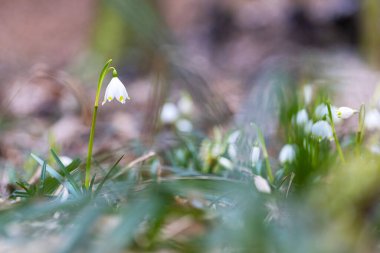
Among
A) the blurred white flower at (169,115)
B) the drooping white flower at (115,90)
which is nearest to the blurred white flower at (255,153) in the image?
the drooping white flower at (115,90)

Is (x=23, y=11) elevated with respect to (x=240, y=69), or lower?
elevated

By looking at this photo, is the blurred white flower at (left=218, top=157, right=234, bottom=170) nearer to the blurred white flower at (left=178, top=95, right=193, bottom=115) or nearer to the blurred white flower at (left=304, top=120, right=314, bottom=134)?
the blurred white flower at (left=304, top=120, right=314, bottom=134)

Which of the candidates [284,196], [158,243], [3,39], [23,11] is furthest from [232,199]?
[23,11]

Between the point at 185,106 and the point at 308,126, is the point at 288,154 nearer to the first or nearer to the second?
the point at 308,126

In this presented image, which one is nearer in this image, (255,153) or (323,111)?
(323,111)

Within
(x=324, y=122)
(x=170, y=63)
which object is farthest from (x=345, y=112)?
(x=170, y=63)

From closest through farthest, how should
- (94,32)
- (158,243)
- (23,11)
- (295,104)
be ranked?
(158,243), (295,104), (94,32), (23,11)

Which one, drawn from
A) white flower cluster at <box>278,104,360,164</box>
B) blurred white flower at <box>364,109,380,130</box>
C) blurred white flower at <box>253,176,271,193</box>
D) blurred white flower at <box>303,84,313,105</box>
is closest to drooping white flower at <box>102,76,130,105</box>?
blurred white flower at <box>253,176,271,193</box>

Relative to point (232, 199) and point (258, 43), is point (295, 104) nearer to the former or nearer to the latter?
point (232, 199)
